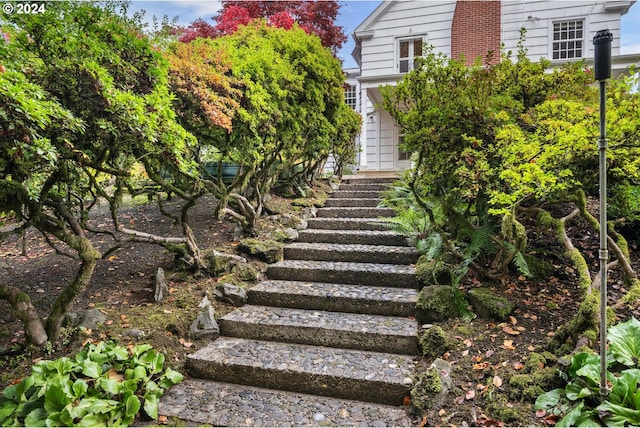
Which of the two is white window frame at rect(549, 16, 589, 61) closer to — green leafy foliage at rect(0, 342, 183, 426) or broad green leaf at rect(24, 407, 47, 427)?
green leafy foliage at rect(0, 342, 183, 426)

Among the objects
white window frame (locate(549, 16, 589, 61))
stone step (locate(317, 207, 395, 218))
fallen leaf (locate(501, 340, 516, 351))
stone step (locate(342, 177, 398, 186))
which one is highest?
white window frame (locate(549, 16, 589, 61))

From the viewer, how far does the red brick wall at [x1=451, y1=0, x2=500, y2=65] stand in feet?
35.1

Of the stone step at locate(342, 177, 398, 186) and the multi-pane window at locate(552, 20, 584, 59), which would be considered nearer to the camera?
the stone step at locate(342, 177, 398, 186)

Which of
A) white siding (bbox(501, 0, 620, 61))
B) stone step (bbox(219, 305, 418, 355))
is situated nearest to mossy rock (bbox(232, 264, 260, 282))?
stone step (bbox(219, 305, 418, 355))

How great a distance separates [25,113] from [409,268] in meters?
4.25

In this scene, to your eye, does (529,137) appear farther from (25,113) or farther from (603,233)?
(25,113)

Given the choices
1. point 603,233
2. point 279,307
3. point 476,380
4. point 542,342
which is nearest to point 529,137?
point 603,233

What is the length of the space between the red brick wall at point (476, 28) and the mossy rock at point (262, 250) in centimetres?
863

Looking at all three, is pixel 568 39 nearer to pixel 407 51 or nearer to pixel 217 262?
pixel 407 51

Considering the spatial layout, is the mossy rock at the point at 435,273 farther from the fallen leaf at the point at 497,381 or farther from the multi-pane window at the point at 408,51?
the multi-pane window at the point at 408,51

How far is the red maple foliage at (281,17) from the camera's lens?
9.94 metres

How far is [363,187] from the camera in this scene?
898 centimetres

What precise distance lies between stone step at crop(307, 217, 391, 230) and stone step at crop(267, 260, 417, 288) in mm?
1356

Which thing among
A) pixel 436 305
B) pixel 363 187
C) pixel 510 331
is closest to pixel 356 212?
pixel 363 187
